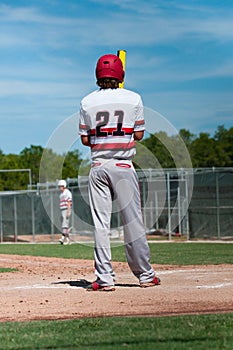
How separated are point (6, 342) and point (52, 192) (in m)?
29.0

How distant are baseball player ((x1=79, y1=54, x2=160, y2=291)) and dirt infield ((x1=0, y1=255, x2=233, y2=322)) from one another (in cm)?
50

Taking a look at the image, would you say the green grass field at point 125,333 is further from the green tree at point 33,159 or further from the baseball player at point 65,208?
the green tree at point 33,159

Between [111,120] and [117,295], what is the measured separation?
6.55 ft

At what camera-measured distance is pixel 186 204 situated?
2864 cm

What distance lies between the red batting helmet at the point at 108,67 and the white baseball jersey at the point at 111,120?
175mm

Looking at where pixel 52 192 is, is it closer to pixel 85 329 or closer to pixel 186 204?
pixel 186 204

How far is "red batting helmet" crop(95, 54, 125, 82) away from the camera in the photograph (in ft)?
30.8

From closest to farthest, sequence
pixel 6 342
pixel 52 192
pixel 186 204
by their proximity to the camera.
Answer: pixel 6 342, pixel 186 204, pixel 52 192

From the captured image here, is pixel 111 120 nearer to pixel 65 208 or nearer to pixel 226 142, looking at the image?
pixel 65 208

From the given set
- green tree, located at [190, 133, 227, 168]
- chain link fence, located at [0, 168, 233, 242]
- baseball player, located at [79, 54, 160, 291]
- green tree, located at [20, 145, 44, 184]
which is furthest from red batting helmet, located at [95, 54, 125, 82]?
green tree, located at [20, 145, 44, 184]

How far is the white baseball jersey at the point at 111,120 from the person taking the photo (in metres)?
9.27

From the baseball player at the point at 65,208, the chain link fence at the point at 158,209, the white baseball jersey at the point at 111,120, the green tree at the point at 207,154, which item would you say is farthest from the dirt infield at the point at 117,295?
the green tree at the point at 207,154

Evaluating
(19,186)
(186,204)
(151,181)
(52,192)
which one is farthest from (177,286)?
(19,186)

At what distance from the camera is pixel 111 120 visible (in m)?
9.27
